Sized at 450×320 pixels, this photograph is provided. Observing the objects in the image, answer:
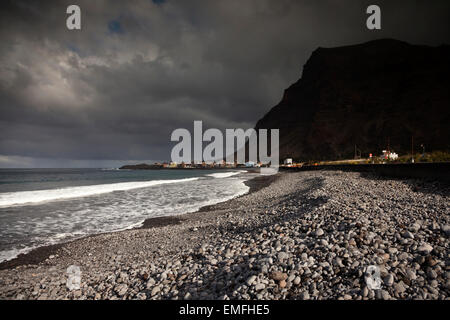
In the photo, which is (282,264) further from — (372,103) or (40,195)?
(372,103)

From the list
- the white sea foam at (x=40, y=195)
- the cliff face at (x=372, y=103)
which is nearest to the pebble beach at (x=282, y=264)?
the white sea foam at (x=40, y=195)

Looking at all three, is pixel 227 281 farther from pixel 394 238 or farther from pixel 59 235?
pixel 59 235

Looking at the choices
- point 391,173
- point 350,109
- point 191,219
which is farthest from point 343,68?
point 191,219

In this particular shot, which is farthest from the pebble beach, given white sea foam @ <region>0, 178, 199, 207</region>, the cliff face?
the cliff face

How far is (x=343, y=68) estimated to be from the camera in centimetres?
11600

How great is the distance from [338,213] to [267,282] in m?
3.97

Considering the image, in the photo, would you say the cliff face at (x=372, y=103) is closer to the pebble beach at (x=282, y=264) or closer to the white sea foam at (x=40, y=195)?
the pebble beach at (x=282, y=264)

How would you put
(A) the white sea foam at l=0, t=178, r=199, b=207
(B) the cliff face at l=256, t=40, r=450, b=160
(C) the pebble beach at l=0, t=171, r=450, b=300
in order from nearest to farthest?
(C) the pebble beach at l=0, t=171, r=450, b=300 < (A) the white sea foam at l=0, t=178, r=199, b=207 < (B) the cliff face at l=256, t=40, r=450, b=160

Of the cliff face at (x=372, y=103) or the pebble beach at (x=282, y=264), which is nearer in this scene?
the pebble beach at (x=282, y=264)

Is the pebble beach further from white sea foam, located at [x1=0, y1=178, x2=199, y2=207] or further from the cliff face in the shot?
the cliff face

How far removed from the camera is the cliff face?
73125 millimetres

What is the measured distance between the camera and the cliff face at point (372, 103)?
240 ft

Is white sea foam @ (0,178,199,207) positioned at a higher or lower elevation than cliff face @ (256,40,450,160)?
lower

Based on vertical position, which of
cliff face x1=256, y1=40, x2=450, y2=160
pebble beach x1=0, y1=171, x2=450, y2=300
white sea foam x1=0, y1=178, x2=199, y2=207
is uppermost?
cliff face x1=256, y1=40, x2=450, y2=160
